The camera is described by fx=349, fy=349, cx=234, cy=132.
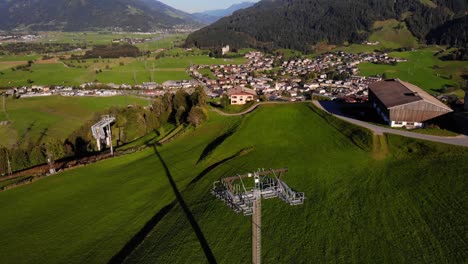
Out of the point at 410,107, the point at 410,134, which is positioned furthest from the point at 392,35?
the point at 410,134

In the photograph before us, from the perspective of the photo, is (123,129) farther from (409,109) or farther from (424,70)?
(424,70)

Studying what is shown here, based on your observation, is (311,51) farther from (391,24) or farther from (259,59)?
(391,24)

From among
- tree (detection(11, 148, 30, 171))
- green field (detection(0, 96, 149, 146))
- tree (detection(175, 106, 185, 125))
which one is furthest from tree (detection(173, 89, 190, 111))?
green field (detection(0, 96, 149, 146))

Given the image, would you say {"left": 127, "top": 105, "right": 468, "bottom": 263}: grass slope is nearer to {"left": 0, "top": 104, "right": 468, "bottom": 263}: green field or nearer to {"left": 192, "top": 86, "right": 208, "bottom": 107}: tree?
{"left": 0, "top": 104, "right": 468, "bottom": 263}: green field

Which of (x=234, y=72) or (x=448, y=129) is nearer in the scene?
(x=448, y=129)

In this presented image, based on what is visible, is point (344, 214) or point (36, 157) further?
point (36, 157)

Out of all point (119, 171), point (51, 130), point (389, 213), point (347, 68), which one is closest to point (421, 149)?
point (389, 213)
